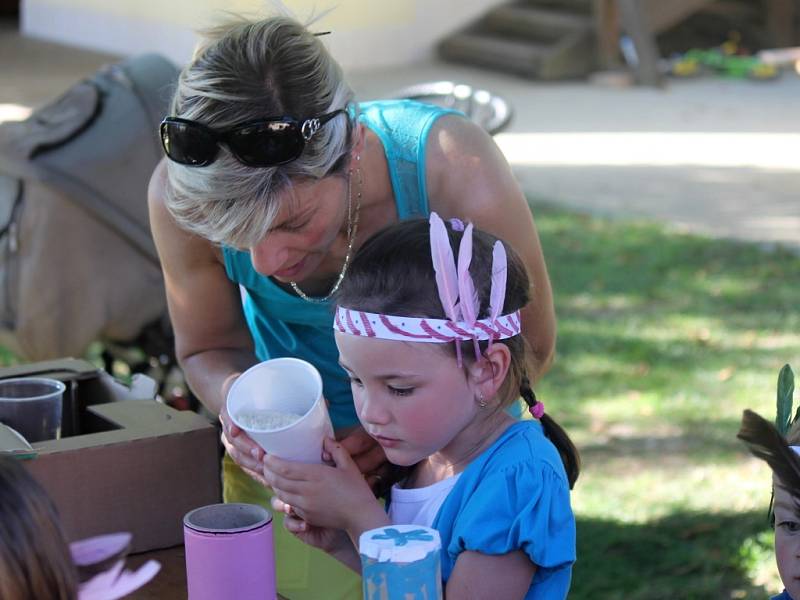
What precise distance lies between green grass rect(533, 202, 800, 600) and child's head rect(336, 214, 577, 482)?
168 centimetres

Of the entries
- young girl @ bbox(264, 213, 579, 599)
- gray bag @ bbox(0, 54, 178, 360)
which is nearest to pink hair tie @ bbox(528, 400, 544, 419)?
young girl @ bbox(264, 213, 579, 599)

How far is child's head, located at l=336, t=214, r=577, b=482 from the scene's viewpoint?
190 centimetres

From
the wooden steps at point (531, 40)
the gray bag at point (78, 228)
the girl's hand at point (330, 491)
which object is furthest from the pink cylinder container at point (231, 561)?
the wooden steps at point (531, 40)

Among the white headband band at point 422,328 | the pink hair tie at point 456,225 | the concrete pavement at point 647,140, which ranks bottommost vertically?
the concrete pavement at point 647,140

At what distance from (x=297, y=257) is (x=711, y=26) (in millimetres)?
12164

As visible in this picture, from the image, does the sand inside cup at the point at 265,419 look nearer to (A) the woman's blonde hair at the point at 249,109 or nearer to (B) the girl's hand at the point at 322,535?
(B) the girl's hand at the point at 322,535

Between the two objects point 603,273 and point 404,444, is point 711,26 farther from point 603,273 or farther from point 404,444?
point 404,444

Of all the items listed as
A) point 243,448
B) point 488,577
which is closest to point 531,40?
point 243,448

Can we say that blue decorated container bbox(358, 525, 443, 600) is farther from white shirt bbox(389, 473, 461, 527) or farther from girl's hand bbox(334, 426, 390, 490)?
girl's hand bbox(334, 426, 390, 490)

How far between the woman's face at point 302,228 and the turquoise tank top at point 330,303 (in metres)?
0.17

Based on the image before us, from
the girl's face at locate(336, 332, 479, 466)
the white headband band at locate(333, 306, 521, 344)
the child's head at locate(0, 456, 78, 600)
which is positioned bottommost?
the girl's face at locate(336, 332, 479, 466)

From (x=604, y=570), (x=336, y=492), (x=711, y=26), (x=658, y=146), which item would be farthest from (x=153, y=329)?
(x=711, y=26)

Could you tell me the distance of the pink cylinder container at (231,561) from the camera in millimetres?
1737

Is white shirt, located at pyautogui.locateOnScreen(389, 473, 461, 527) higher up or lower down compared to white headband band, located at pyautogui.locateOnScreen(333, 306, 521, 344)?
lower down
